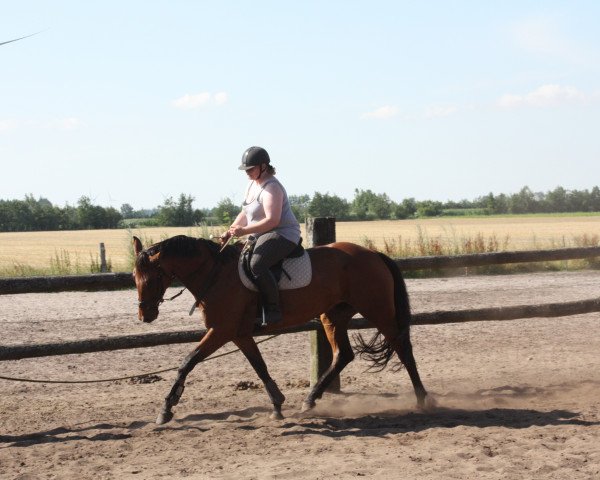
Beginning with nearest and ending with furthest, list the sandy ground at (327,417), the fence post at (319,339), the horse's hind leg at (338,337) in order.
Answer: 1. the sandy ground at (327,417)
2. the horse's hind leg at (338,337)
3. the fence post at (319,339)

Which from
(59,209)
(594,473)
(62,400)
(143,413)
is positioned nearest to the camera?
(594,473)

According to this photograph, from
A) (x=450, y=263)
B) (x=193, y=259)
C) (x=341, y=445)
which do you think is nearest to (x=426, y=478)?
(x=341, y=445)

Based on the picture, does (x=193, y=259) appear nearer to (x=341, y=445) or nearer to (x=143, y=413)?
(x=143, y=413)

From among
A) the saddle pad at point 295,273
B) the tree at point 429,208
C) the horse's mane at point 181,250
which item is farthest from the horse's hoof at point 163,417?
the tree at point 429,208

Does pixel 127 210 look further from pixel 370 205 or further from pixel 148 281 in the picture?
pixel 148 281

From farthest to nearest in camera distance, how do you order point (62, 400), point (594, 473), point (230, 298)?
point (62, 400), point (230, 298), point (594, 473)

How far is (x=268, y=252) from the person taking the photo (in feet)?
23.2

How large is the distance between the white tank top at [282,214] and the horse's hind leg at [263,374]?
36.4 inches

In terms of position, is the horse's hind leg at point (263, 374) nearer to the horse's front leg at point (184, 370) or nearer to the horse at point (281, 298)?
the horse at point (281, 298)

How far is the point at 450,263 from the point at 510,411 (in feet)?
6.48

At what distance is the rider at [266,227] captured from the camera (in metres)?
7.05

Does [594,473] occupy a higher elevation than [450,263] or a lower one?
lower

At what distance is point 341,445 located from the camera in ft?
20.5

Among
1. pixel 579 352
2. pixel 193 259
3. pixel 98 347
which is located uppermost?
pixel 193 259
